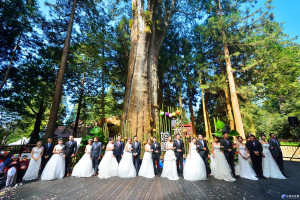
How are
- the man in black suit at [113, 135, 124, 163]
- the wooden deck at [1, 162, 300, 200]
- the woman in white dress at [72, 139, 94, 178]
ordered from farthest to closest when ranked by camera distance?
the man in black suit at [113, 135, 124, 163]
the woman in white dress at [72, 139, 94, 178]
the wooden deck at [1, 162, 300, 200]

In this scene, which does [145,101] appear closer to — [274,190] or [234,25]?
[274,190]

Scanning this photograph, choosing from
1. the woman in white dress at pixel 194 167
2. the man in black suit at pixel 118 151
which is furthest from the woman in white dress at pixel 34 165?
the woman in white dress at pixel 194 167

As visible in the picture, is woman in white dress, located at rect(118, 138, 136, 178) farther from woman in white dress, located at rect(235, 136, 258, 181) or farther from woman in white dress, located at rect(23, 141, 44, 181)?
woman in white dress, located at rect(235, 136, 258, 181)

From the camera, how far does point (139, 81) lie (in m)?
8.21

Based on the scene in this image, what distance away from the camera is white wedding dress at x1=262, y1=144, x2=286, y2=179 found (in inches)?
180

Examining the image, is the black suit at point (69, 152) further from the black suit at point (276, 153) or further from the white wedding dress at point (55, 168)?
the black suit at point (276, 153)

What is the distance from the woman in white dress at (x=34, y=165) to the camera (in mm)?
4849

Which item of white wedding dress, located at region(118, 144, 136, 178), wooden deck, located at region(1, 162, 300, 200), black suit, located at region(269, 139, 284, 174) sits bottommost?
wooden deck, located at region(1, 162, 300, 200)

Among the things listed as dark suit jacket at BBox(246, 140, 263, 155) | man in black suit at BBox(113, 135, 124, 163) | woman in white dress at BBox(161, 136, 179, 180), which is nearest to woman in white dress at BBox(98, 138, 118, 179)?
man in black suit at BBox(113, 135, 124, 163)

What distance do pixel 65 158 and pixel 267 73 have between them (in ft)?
56.5

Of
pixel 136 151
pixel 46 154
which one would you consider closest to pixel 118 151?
pixel 136 151

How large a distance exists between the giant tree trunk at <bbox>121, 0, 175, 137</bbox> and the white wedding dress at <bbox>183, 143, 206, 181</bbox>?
3.07 metres

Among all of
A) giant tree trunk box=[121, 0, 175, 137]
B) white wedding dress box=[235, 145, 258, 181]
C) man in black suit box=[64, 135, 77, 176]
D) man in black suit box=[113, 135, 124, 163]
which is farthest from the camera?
giant tree trunk box=[121, 0, 175, 137]

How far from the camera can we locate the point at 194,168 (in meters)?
4.54
